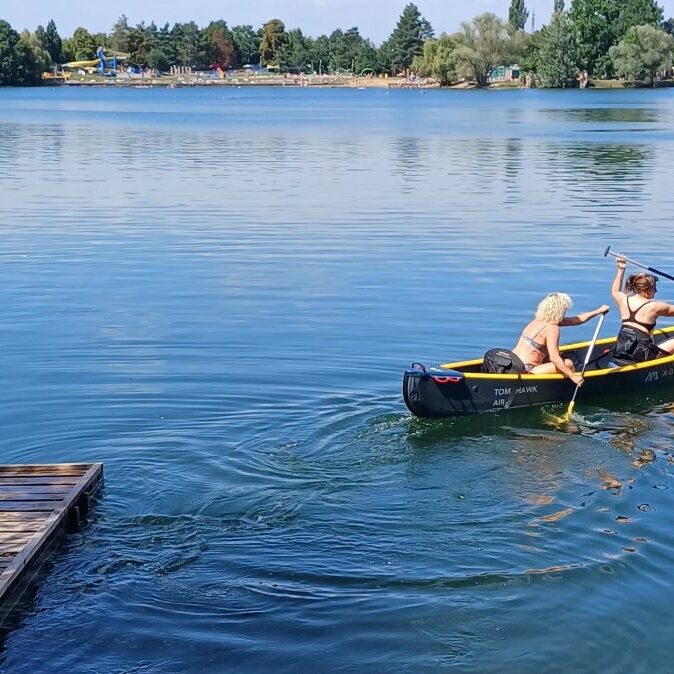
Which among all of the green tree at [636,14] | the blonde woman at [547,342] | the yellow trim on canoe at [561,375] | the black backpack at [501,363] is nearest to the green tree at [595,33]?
the green tree at [636,14]

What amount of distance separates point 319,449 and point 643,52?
135427 mm

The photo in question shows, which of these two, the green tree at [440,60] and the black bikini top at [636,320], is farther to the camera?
the green tree at [440,60]

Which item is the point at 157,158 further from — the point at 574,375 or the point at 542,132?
the point at 574,375

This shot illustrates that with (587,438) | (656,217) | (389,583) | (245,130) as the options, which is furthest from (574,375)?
(245,130)

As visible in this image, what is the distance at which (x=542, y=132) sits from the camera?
62031mm

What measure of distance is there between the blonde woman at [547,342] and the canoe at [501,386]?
19 centimetres

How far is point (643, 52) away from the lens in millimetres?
137875

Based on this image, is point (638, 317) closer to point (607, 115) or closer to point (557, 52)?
point (607, 115)

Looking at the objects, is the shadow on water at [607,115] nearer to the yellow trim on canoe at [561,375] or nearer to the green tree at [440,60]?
the yellow trim on canoe at [561,375]

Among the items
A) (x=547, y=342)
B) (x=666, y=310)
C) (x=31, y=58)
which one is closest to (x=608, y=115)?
(x=666, y=310)

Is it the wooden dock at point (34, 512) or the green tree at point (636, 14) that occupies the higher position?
the green tree at point (636, 14)

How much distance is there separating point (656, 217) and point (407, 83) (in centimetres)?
16286

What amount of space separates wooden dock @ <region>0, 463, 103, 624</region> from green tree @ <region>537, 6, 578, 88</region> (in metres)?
142

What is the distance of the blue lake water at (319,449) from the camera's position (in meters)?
8.39
